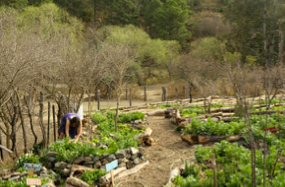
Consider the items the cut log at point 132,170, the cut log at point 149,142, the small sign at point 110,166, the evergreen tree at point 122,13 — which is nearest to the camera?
the small sign at point 110,166

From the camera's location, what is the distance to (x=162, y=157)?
6.75 meters

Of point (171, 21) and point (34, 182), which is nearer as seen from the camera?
point (34, 182)

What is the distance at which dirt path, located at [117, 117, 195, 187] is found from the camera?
216 inches

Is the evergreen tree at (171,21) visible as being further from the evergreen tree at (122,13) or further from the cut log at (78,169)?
the cut log at (78,169)

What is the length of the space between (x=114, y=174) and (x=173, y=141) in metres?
2.96

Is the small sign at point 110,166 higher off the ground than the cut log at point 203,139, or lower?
lower

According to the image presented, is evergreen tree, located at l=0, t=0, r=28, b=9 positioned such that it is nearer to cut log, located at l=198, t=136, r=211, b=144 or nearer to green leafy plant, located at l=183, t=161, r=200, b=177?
cut log, located at l=198, t=136, r=211, b=144

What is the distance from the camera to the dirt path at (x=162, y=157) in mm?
5496

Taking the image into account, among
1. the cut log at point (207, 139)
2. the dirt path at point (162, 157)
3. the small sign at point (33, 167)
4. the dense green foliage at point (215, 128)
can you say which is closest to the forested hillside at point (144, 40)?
the small sign at point (33, 167)

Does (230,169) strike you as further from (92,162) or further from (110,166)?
(92,162)

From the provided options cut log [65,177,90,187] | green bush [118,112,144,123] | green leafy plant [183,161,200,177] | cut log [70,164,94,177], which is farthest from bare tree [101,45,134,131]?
green leafy plant [183,161,200,177]

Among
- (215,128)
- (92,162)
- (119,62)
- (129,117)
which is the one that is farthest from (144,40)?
(92,162)

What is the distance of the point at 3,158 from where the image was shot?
7.79 m

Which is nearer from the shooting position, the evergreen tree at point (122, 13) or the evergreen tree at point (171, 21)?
the evergreen tree at point (122, 13)
